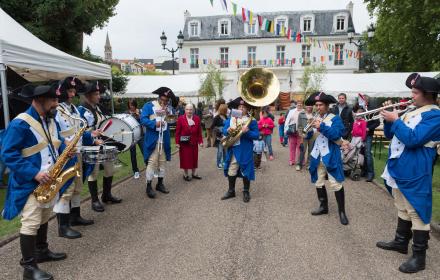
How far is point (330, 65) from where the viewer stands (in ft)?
129

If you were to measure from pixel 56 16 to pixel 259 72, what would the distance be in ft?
39.5

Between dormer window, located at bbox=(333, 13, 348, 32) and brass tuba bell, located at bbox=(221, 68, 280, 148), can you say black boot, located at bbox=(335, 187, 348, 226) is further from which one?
dormer window, located at bbox=(333, 13, 348, 32)

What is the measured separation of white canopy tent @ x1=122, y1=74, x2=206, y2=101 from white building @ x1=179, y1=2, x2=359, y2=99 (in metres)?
17.0

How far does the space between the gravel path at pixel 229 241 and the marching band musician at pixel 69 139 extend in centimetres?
19

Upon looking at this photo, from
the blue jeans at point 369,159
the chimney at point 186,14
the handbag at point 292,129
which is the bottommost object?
the blue jeans at point 369,159

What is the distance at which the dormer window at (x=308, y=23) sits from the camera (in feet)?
134

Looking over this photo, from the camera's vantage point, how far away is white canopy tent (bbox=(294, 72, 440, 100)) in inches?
809

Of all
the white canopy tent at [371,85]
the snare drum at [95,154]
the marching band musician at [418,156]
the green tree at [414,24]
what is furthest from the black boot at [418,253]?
the white canopy tent at [371,85]

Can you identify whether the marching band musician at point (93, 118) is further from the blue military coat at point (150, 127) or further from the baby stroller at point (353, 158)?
the baby stroller at point (353, 158)

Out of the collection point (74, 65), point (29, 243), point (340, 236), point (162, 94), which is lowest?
point (340, 236)

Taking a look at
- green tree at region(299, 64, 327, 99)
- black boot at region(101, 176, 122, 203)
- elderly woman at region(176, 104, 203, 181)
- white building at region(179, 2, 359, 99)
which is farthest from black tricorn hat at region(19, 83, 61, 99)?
white building at region(179, 2, 359, 99)

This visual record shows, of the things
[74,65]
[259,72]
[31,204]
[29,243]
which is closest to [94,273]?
[29,243]

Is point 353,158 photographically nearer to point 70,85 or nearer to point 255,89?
point 255,89

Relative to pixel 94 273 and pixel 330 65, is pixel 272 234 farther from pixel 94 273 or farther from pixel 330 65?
pixel 330 65
